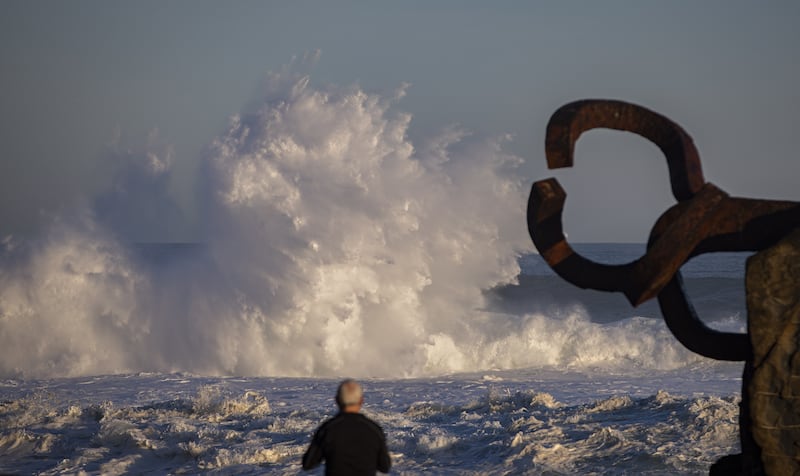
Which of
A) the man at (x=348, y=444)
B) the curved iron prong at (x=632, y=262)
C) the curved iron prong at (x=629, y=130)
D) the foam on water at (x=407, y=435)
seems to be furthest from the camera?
the foam on water at (x=407, y=435)

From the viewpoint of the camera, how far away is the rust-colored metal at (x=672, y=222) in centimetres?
480

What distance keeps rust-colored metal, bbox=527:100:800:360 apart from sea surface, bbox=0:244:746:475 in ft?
7.66

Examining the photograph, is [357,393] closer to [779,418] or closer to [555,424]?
[779,418]

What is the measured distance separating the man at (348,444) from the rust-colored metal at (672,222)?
1.53m

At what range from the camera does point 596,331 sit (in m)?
19.7

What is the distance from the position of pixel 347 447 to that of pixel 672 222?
2063 millimetres

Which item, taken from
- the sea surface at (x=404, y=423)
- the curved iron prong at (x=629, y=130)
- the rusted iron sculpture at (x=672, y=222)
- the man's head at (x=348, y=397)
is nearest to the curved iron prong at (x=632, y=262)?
the rusted iron sculpture at (x=672, y=222)

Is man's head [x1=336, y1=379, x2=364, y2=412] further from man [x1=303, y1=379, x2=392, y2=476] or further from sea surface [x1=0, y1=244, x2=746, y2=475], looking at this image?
sea surface [x1=0, y1=244, x2=746, y2=475]

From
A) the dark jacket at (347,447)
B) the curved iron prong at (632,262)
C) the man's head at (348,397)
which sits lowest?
the dark jacket at (347,447)

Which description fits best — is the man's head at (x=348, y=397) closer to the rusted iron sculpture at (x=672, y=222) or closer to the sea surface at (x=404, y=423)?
the rusted iron sculpture at (x=672, y=222)

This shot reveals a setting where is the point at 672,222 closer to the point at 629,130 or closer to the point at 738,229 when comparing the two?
the point at 738,229

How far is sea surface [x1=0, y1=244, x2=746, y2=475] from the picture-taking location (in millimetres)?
7520

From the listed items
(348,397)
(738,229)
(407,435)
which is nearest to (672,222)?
(738,229)

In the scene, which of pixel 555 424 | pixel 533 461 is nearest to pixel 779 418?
pixel 533 461
